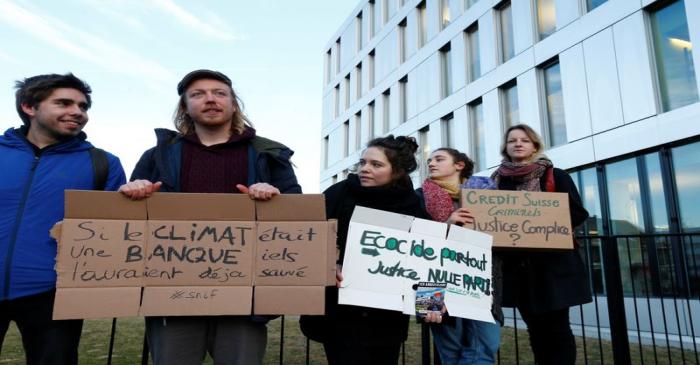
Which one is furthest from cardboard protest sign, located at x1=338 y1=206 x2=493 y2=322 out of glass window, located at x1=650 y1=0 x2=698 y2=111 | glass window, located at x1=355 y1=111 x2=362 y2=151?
glass window, located at x1=355 y1=111 x2=362 y2=151

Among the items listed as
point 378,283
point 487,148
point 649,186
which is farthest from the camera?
point 487,148

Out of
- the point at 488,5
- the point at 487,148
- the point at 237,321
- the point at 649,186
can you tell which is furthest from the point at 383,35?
the point at 237,321

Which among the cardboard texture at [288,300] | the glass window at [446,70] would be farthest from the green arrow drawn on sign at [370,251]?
the glass window at [446,70]

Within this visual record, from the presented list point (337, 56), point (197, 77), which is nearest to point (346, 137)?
point (337, 56)

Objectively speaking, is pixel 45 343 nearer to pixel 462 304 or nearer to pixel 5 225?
pixel 5 225

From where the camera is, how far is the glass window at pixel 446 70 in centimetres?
1516

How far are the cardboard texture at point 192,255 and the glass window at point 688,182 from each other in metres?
8.55

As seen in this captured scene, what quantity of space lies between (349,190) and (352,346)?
2.90 feet

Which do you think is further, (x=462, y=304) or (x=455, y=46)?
(x=455, y=46)

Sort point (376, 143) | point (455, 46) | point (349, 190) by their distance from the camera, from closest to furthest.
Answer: point (349, 190) < point (376, 143) < point (455, 46)

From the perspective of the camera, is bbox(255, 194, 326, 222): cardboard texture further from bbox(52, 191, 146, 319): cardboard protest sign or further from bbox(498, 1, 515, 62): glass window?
bbox(498, 1, 515, 62): glass window

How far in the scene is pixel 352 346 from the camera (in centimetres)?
243

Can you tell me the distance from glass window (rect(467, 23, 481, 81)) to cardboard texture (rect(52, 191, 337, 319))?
1279 centimetres

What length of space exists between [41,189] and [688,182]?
31.6 feet
